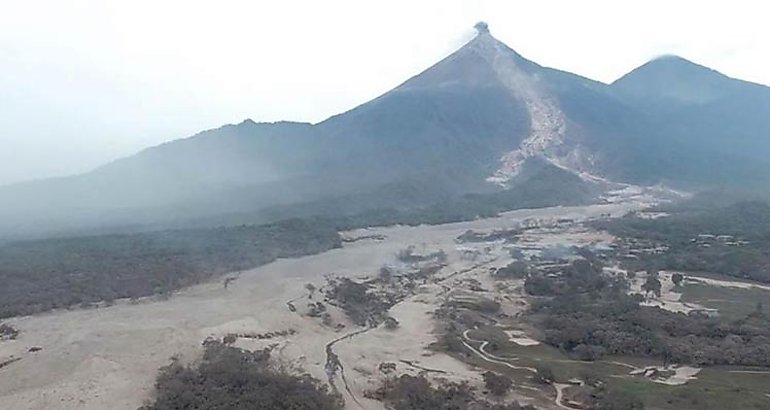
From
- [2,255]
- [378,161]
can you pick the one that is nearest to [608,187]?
[378,161]

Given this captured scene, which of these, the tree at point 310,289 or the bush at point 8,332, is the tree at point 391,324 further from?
the bush at point 8,332

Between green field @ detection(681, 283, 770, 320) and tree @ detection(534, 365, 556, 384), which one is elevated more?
tree @ detection(534, 365, 556, 384)

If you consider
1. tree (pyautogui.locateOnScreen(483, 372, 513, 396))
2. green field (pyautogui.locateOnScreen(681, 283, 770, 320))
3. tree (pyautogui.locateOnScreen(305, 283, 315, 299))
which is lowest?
green field (pyautogui.locateOnScreen(681, 283, 770, 320))

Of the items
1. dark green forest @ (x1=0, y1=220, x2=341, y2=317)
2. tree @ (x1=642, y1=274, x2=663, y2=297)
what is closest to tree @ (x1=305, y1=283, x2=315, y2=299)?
dark green forest @ (x1=0, y1=220, x2=341, y2=317)

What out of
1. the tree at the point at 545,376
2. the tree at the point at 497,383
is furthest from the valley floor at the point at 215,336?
the tree at the point at 545,376

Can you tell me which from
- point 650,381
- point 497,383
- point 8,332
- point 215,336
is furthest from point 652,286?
point 8,332

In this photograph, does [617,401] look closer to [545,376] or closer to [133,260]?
[545,376]

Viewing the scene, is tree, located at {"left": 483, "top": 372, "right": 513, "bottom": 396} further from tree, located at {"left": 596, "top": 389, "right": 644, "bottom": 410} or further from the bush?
the bush

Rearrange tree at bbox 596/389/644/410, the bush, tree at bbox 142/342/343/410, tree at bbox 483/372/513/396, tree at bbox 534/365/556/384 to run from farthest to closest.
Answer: the bush
tree at bbox 534/365/556/384
tree at bbox 483/372/513/396
tree at bbox 596/389/644/410
tree at bbox 142/342/343/410

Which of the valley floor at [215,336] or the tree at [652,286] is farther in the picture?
the tree at [652,286]
